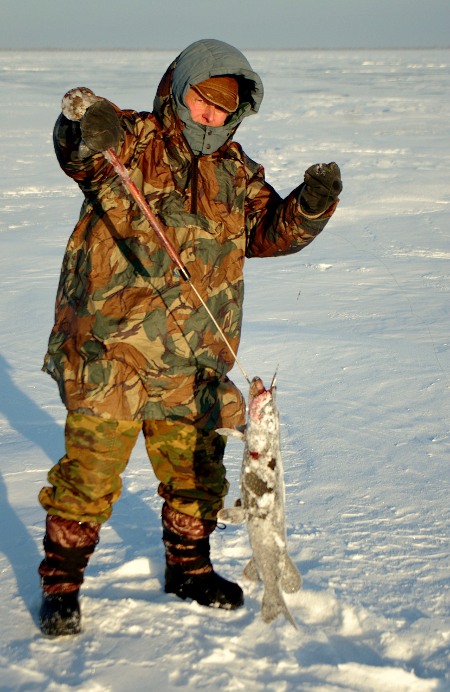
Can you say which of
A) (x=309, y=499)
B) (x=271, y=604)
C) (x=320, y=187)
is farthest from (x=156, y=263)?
(x=309, y=499)

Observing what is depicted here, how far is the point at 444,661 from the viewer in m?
2.44

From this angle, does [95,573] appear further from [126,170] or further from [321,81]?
[321,81]

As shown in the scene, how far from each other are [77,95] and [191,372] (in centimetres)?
96

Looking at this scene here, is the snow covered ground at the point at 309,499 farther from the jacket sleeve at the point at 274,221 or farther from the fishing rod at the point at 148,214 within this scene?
the jacket sleeve at the point at 274,221

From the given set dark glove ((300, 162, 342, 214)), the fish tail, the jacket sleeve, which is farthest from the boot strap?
dark glove ((300, 162, 342, 214))

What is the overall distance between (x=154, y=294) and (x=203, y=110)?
634mm

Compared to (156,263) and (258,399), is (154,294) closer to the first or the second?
(156,263)

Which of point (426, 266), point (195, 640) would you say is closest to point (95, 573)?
point (195, 640)

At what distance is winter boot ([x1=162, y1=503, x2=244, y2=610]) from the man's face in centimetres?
136

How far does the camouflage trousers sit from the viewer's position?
2.53 m

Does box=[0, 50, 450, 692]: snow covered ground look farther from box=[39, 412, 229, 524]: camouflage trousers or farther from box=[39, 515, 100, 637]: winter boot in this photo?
box=[39, 412, 229, 524]: camouflage trousers

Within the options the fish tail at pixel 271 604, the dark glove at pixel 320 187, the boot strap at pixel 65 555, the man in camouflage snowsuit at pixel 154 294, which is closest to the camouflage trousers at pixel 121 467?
the man in camouflage snowsuit at pixel 154 294

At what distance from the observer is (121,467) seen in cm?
261

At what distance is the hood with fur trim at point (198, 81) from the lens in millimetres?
2467
